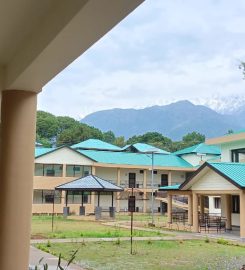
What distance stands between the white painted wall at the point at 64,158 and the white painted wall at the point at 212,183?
45.0 ft

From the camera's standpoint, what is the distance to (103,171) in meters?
34.3

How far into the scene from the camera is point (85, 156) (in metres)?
32.2

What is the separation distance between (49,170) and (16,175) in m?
28.0

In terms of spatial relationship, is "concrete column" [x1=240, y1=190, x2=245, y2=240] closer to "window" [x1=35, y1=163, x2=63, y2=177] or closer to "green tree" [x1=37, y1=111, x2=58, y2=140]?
"window" [x1=35, y1=163, x2=63, y2=177]

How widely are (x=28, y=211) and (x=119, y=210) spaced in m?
29.8

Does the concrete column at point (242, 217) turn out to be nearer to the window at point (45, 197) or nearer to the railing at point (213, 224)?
the railing at point (213, 224)

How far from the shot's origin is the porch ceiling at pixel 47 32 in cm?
240

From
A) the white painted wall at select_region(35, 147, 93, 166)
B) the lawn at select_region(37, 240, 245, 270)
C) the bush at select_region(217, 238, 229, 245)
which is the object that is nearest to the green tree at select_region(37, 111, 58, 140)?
the white painted wall at select_region(35, 147, 93, 166)

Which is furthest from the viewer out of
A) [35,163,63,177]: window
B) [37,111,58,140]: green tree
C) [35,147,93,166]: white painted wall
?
[37,111,58,140]: green tree

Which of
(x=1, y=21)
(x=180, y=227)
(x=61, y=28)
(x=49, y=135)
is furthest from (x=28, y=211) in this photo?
(x=49, y=135)

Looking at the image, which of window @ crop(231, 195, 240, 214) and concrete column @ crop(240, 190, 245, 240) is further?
window @ crop(231, 195, 240, 214)

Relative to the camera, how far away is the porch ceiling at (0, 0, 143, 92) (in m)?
2.40

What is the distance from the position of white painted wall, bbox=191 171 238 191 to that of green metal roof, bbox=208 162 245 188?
0.29 meters

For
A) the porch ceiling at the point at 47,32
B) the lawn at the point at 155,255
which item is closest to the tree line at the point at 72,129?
the lawn at the point at 155,255
